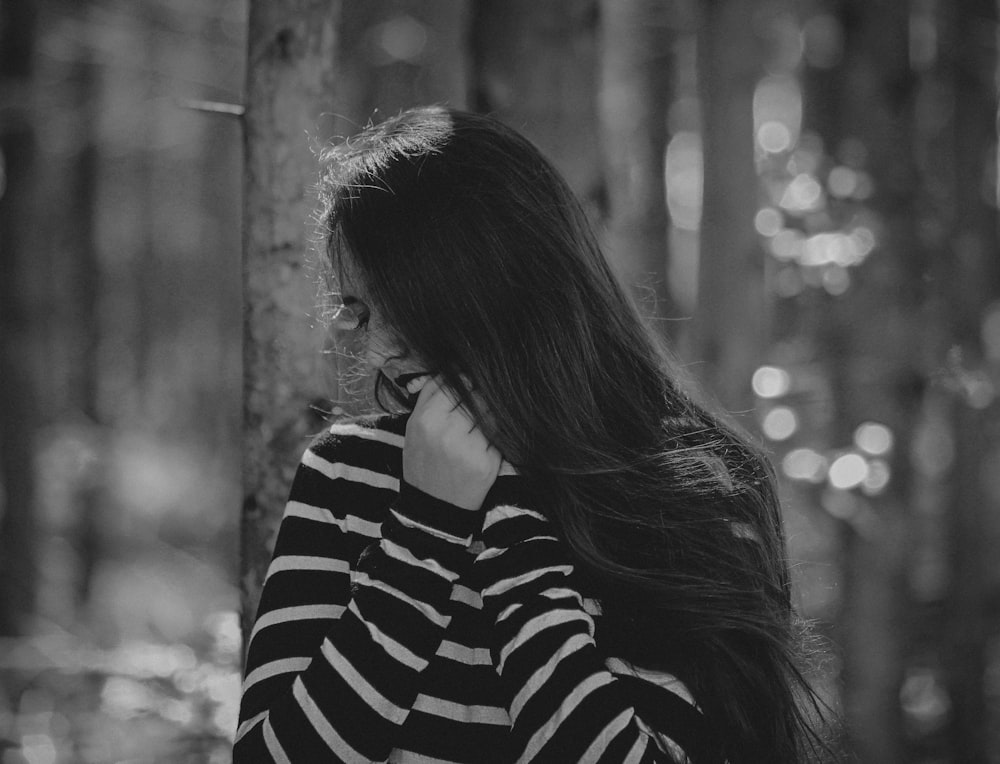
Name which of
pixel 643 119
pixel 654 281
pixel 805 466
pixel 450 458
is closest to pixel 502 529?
pixel 450 458

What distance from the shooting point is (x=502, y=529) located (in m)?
1.27

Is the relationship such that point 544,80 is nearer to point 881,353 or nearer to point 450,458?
point 450,458

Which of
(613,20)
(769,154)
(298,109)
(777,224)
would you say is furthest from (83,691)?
(613,20)

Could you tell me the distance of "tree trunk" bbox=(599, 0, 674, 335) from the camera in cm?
476

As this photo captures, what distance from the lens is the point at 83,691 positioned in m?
3.08

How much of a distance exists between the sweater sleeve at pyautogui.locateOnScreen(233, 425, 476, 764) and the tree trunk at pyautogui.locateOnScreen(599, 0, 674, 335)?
9.42ft

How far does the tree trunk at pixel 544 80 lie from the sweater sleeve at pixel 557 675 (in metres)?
1.53

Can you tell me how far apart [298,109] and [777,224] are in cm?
236

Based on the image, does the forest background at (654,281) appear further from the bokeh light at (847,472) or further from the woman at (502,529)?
the woman at (502,529)

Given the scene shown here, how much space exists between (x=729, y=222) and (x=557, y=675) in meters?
2.65

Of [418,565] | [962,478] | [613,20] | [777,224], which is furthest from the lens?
[962,478]

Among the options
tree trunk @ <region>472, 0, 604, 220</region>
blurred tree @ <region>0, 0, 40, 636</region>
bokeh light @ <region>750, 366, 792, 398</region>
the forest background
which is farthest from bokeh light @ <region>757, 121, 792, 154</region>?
blurred tree @ <region>0, 0, 40, 636</region>

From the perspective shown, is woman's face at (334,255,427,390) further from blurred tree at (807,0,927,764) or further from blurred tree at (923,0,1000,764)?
blurred tree at (923,0,1000,764)

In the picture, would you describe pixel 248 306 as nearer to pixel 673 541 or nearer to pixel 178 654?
pixel 673 541
